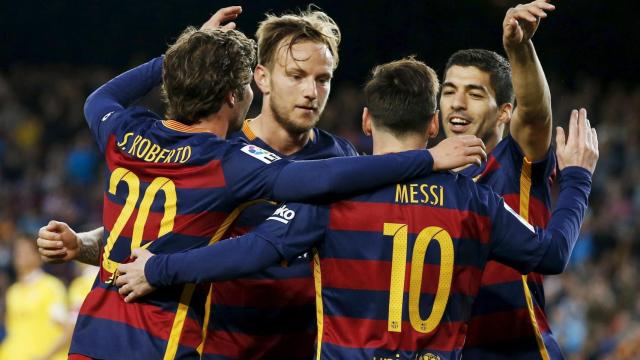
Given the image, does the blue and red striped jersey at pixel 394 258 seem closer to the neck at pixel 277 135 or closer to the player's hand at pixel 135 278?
the player's hand at pixel 135 278

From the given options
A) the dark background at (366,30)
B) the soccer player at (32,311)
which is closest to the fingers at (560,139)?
the soccer player at (32,311)

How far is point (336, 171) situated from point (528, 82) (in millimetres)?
1001

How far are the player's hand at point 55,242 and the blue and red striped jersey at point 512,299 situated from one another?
177cm

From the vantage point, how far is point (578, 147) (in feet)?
13.8

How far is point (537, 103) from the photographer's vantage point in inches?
166

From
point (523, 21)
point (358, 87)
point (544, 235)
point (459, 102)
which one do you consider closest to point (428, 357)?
point (544, 235)

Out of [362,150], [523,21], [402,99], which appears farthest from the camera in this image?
[362,150]

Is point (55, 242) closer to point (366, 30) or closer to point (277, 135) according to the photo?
point (277, 135)

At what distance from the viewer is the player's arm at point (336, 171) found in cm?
372

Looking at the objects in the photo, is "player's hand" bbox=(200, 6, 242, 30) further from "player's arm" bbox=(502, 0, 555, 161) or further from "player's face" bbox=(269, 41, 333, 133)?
"player's arm" bbox=(502, 0, 555, 161)

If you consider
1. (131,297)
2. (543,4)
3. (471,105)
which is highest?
(543,4)

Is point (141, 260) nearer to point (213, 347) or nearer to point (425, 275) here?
point (213, 347)

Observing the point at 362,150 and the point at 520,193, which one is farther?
the point at 362,150

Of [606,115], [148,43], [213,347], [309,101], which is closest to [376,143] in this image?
[309,101]
